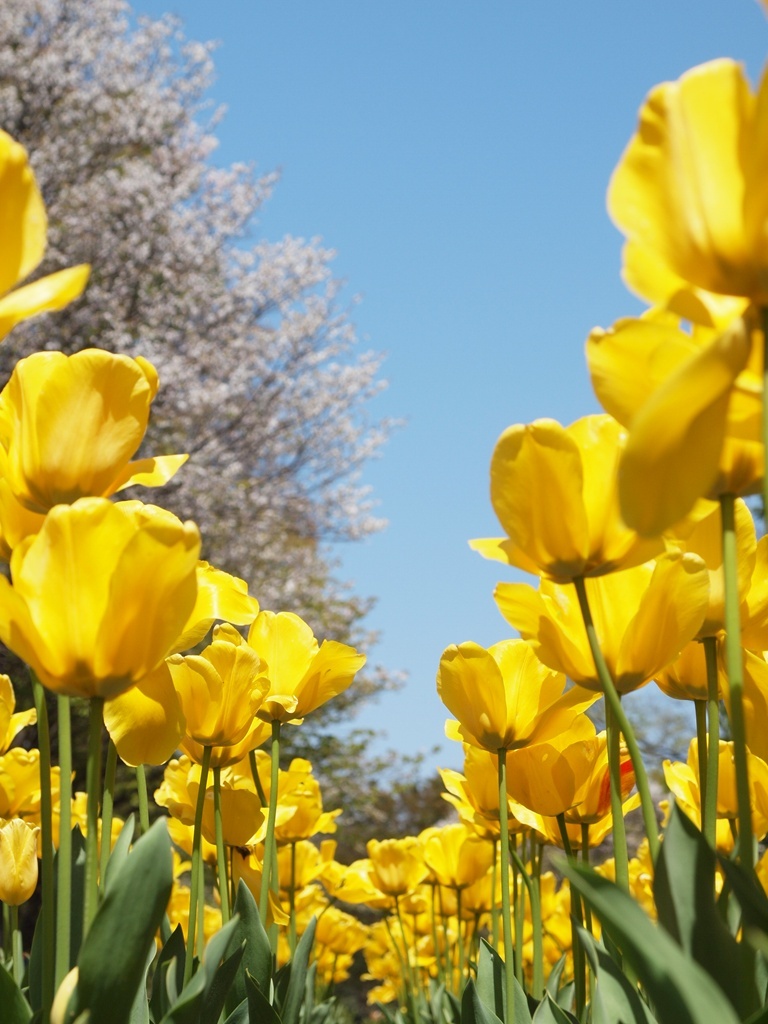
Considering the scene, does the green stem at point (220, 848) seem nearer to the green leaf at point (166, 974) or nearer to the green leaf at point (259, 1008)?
the green leaf at point (166, 974)

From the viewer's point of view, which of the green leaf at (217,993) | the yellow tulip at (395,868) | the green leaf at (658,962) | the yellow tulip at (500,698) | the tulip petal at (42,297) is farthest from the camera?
the yellow tulip at (395,868)

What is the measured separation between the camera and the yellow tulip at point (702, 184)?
51cm

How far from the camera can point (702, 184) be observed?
53 centimetres

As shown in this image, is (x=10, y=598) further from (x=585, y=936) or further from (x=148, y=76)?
(x=148, y=76)

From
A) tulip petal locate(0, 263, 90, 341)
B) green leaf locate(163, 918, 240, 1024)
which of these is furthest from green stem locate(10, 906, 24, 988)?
tulip petal locate(0, 263, 90, 341)

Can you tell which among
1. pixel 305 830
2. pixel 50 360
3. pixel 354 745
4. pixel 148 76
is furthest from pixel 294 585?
pixel 50 360

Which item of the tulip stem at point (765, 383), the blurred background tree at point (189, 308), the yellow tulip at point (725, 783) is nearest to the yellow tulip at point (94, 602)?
the tulip stem at point (765, 383)

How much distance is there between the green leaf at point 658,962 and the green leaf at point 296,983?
0.66m

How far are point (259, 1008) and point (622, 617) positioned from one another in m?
0.41

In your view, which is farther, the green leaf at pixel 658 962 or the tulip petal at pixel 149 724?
the tulip petal at pixel 149 724

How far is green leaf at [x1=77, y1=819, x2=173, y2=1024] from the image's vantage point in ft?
1.94

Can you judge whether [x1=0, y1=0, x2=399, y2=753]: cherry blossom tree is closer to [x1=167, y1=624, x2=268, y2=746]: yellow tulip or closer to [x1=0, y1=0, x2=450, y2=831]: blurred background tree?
[x1=0, y1=0, x2=450, y2=831]: blurred background tree

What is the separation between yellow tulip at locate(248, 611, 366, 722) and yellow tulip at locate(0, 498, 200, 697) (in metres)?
0.60

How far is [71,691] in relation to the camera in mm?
670
